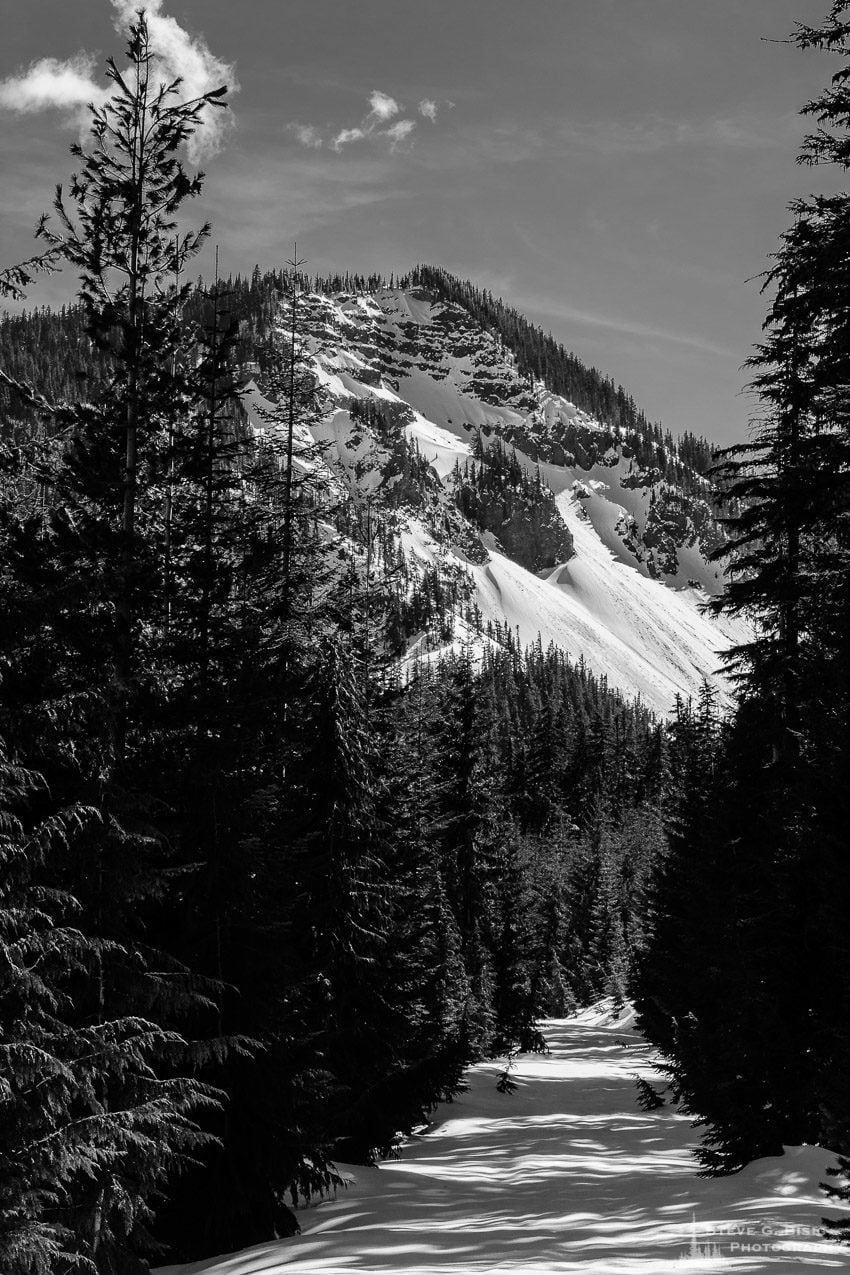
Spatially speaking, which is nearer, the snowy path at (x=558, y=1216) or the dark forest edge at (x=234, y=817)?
the snowy path at (x=558, y=1216)

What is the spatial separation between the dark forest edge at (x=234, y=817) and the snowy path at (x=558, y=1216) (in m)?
0.95

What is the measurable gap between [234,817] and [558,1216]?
593cm

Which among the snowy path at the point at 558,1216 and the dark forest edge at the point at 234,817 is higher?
the dark forest edge at the point at 234,817

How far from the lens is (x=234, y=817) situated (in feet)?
36.6

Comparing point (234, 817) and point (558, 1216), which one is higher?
point (234, 817)

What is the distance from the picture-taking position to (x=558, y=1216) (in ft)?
33.9

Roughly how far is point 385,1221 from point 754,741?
9663 millimetres

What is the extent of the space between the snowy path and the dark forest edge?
949mm

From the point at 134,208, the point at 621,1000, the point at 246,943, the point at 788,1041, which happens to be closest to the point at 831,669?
the point at 788,1041

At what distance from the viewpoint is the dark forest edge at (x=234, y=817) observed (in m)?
8.37

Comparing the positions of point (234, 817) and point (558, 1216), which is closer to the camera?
point (558, 1216)

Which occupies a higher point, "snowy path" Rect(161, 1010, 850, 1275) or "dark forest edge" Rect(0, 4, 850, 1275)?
"dark forest edge" Rect(0, 4, 850, 1275)

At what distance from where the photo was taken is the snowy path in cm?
770

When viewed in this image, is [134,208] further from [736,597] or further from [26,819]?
[736,597]
